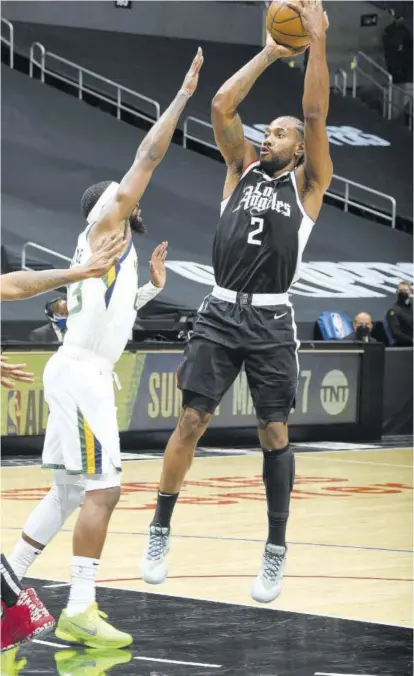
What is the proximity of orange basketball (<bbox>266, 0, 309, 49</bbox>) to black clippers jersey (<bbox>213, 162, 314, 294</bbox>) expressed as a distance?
2.27 ft

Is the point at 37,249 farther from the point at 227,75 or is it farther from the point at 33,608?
the point at 33,608

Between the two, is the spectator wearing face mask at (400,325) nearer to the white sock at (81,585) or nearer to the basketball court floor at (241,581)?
the basketball court floor at (241,581)

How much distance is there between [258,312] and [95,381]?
0.91 metres

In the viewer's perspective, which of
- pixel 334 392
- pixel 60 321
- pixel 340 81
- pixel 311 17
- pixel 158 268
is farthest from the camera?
pixel 340 81

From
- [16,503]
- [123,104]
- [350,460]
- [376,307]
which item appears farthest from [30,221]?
[16,503]

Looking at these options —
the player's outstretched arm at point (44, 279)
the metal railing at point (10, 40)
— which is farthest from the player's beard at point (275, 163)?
the metal railing at point (10, 40)

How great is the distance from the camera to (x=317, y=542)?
9.68 metres

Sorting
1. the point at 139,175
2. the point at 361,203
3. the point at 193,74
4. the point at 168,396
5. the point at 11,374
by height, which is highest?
the point at 193,74

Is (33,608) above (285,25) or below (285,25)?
below

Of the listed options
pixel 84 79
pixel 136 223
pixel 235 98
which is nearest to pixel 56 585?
pixel 136 223

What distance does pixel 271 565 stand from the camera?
6762 mm

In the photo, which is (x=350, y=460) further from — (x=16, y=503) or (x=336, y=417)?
(x=16, y=503)

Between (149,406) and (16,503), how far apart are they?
3999 mm

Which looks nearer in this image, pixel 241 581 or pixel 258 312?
pixel 258 312
